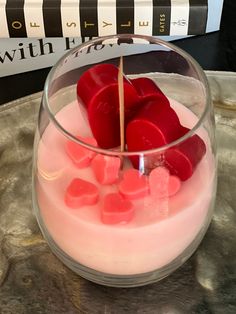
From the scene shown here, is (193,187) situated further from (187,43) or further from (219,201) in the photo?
(187,43)

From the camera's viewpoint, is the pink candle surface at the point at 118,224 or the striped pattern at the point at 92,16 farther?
the striped pattern at the point at 92,16

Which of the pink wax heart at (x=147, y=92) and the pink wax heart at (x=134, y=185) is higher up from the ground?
the pink wax heart at (x=147, y=92)

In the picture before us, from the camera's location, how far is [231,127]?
0.69 metres

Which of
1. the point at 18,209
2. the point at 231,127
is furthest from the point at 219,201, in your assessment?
the point at 18,209

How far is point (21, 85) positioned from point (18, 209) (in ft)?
0.83

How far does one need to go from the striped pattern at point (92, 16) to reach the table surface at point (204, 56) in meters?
0.06

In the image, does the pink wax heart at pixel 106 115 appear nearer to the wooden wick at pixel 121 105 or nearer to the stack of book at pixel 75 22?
the wooden wick at pixel 121 105

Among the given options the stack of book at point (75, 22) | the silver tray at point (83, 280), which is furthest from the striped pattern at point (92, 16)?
the silver tray at point (83, 280)

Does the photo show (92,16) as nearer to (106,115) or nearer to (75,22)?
(75,22)

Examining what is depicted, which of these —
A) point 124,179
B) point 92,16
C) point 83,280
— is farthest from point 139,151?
point 92,16

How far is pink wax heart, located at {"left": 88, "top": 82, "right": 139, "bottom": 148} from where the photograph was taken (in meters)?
0.53

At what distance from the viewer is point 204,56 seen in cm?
88

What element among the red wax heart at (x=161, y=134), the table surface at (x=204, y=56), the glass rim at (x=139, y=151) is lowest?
the table surface at (x=204, y=56)

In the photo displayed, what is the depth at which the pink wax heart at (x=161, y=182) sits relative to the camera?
47 centimetres
